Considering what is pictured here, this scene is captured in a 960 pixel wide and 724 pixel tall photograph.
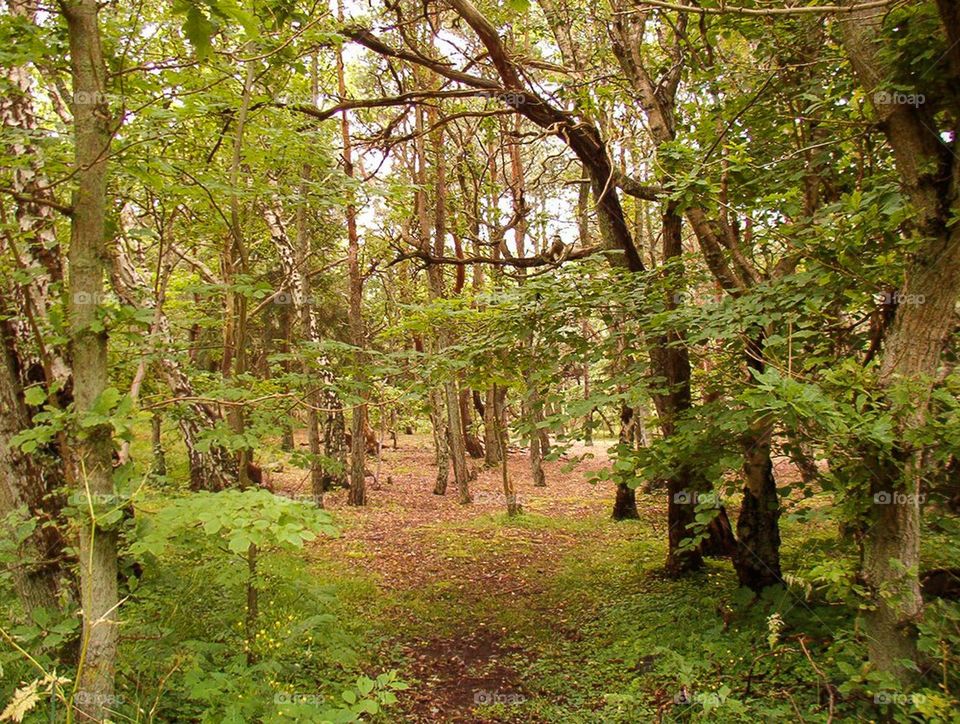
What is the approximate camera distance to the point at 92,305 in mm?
2537

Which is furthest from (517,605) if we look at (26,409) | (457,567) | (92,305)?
(92,305)

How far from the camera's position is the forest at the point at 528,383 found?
111 inches

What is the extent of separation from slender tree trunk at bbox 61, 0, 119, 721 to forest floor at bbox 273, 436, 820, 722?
2732mm

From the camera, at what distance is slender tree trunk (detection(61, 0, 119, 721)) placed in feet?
8.29

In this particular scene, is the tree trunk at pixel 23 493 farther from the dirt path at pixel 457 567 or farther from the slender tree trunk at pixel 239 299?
the dirt path at pixel 457 567

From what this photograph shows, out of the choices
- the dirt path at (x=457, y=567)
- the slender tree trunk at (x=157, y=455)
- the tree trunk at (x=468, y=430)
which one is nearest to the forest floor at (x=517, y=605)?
the dirt path at (x=457, y=567)

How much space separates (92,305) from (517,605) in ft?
19.7

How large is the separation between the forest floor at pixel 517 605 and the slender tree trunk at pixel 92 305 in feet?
8.96

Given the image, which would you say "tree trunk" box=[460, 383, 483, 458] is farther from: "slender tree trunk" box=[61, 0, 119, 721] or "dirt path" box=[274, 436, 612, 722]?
"slender tree trunk" box=[61, 0, 119, 721]

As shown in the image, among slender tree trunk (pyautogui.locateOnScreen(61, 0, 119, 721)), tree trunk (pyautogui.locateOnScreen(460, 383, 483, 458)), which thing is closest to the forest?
slender tree trunk (pyautogui.locateOnScreen(61, 0, 119, 721))

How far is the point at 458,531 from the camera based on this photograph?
10758 millimetres

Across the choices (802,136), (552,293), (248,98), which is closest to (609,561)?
(552,293)

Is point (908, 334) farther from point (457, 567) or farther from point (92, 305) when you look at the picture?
point (457, 567)

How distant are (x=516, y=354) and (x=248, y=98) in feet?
10.5
